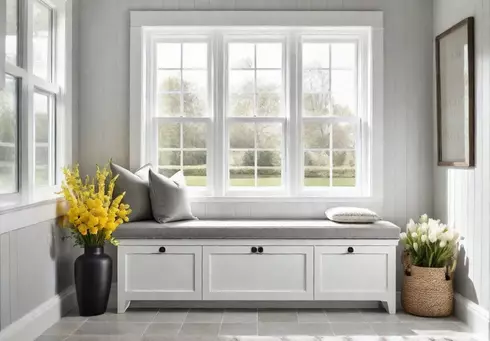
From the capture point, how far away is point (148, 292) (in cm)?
479

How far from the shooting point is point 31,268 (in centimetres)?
415

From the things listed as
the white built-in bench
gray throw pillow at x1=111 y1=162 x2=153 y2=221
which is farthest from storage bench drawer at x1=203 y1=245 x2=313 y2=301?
gray throw pillow at x1=111 y1=162 x2=153 y2=221

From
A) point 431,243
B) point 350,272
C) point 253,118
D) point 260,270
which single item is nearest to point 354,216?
point 350,272

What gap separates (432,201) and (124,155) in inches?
109

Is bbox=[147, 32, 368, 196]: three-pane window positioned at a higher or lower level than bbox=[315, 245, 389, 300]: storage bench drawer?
higher

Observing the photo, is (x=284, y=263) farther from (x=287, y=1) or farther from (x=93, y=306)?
(x=287, y=1)

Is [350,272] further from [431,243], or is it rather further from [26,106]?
[26,106]

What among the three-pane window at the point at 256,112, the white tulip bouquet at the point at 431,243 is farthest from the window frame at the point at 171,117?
the white tulip bouquet at the point at 431,243

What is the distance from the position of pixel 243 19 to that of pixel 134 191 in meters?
1.79

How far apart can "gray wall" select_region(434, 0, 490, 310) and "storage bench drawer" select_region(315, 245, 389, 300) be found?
620 millimetres

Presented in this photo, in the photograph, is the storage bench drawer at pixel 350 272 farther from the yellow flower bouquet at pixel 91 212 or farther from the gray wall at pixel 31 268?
the gray wall at pixel 31 268

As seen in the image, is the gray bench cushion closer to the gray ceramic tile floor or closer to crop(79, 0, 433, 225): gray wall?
crop(79, 0, 433, 225): gray wall

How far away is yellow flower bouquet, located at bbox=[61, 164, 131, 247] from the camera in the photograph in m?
4.56

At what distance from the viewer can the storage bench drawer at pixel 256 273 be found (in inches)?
188
